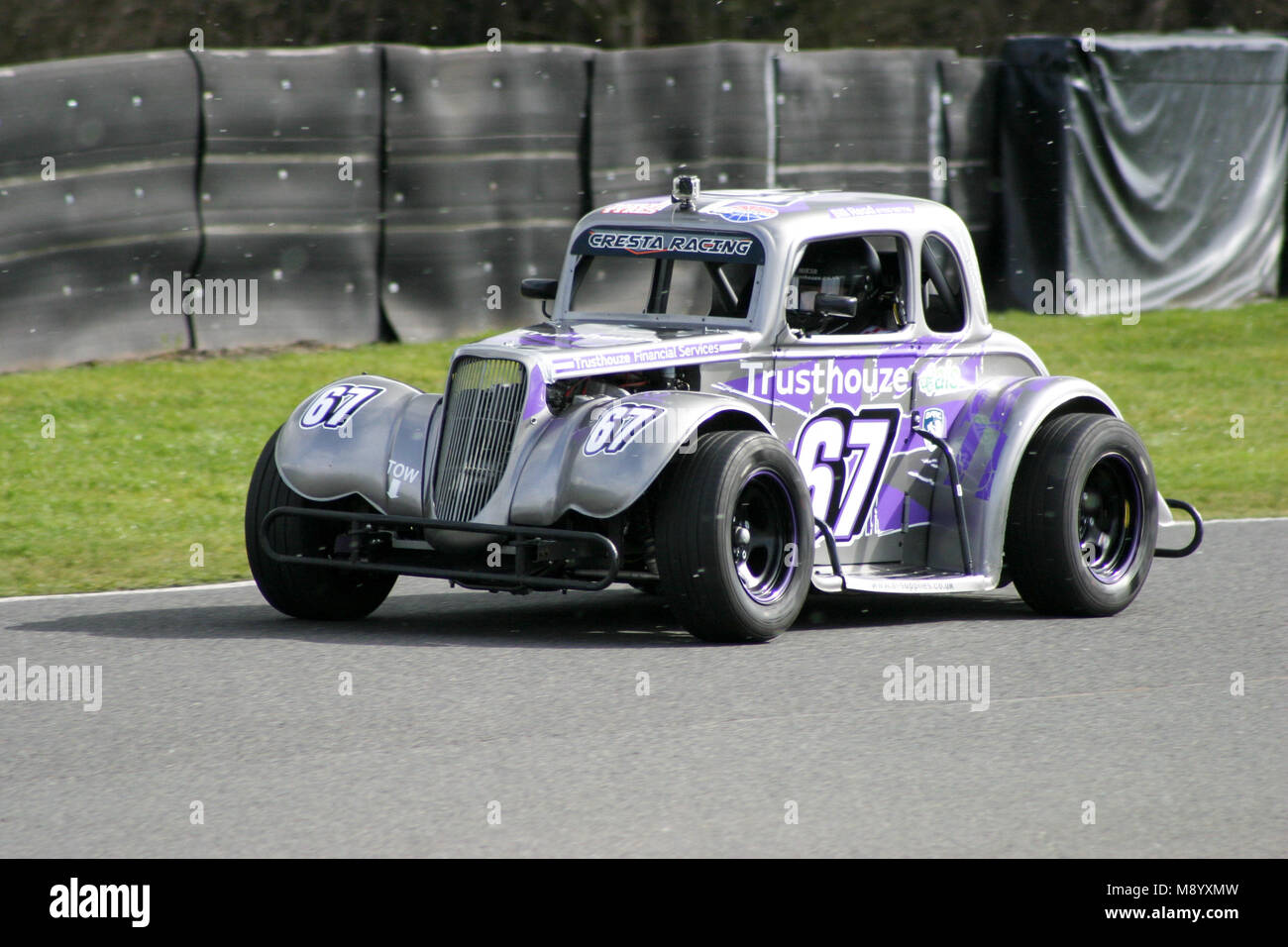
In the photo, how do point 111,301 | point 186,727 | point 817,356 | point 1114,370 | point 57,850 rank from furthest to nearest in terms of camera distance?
point 1114,370
point 111,301
point 817,356
point 186,727
point 57,850

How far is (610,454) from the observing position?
730cm

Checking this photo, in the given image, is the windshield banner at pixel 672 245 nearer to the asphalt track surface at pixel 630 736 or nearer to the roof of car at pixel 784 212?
the roof of car at pixel 784 212

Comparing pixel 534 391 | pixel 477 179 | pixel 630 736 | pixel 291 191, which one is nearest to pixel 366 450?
pixel 534 391

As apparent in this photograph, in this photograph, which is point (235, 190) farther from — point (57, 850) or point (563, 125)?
point (57, 850)

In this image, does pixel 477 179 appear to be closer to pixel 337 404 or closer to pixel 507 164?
pixel 507 164

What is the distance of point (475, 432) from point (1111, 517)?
307 cm

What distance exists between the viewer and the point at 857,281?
8.62m

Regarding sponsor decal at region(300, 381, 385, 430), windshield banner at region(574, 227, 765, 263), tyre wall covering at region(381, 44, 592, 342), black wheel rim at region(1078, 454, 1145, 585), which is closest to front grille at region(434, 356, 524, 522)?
sponsor decal at region(300, 381, 385, 430)

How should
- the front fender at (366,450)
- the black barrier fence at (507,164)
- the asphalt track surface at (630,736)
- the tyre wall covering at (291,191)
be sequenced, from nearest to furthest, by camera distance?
the asphalt track surface at (630,736) < the front fender at (366,450) < the black barrier fence at (507,164) < the tyre wall covering at (291,191)

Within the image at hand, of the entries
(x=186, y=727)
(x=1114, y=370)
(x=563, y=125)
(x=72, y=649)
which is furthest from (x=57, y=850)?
(x=1114, y=370)

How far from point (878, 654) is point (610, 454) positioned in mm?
1302

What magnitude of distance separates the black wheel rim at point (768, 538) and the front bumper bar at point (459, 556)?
550 millimetres

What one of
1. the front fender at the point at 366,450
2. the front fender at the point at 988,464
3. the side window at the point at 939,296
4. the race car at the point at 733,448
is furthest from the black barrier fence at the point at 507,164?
the front fender at the point at 988,464

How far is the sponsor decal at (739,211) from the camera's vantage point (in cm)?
845
